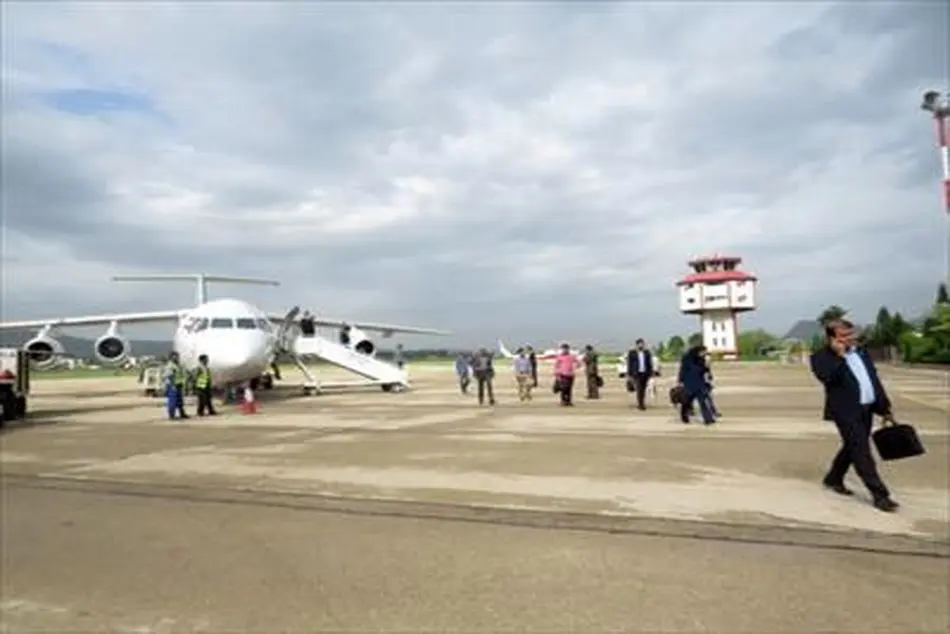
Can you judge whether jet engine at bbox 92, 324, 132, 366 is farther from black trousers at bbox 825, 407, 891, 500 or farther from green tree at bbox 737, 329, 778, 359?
green tree at bbox 737, 329, 778, 359

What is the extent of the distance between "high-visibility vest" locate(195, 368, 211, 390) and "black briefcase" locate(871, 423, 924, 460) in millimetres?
16447

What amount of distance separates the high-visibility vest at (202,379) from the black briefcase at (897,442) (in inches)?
648

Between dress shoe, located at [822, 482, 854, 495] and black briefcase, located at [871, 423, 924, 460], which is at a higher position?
black briefcase, located at [871, 423, 924, 460]

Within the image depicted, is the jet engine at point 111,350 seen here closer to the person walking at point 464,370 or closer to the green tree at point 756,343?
the person walking at point 464,370

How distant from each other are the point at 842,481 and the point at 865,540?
6.92 ft

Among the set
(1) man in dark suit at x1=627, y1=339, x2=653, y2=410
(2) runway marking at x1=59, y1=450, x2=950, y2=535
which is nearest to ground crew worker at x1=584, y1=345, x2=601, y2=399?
(1) man in dark suit at x1=627, y1=339, x2=653, y2=410

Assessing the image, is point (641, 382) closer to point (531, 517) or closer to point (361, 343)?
point (531, 517)

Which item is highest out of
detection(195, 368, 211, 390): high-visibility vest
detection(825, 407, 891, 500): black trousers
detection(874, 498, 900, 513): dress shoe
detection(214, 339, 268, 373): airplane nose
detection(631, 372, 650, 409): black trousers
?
detection(214, 339, 268, 373): airplane nose

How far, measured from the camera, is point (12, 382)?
19.6m

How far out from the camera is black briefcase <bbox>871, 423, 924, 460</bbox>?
25.0 feet

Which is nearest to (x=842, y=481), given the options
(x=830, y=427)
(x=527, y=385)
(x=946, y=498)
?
(x=946, y=498)

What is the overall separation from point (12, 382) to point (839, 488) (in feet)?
60.2

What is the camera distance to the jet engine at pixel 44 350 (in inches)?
1120

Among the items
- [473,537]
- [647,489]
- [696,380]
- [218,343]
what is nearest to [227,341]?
[218,343]
